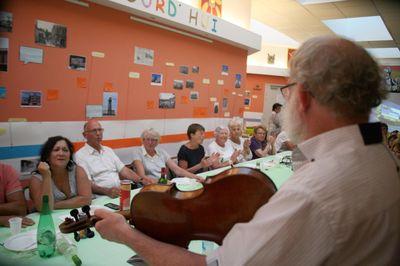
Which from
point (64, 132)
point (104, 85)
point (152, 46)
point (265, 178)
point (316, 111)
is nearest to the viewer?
point (316, 111)

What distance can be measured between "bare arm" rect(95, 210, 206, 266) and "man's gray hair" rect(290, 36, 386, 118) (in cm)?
61

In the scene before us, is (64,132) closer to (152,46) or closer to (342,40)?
(152,46)

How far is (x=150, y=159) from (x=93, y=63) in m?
1.38

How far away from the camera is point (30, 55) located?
3.28 metres

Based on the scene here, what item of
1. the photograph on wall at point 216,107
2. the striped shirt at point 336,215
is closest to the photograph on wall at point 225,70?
the photograph on wall at point 216,107

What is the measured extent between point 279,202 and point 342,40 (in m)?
0.48

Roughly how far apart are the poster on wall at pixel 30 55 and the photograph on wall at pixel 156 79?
1767 millimetres

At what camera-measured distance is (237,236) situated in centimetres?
88

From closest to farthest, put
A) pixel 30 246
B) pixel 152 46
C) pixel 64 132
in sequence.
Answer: pixel 30 246 → pixel 64 132 → pixel 152 46

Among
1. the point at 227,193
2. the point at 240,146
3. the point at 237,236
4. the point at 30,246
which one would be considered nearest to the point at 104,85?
the point at 240,146

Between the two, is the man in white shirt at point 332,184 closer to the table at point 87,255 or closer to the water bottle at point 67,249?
the table at point 87,255

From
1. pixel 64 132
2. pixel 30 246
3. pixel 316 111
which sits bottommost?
pixel 30 246

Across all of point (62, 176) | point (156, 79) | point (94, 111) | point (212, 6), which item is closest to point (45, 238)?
point (62, 176)

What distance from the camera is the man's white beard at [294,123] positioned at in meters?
0.95
